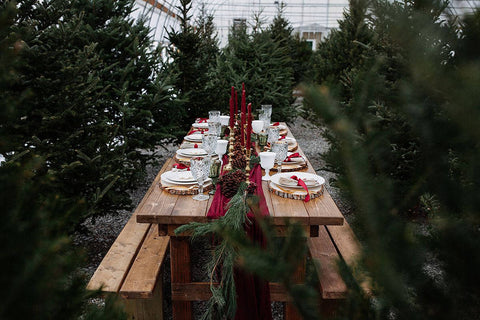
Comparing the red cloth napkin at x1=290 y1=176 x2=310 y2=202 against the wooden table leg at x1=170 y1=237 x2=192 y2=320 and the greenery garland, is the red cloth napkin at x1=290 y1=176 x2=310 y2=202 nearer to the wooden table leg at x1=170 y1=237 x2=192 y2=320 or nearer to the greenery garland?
the greenery garland

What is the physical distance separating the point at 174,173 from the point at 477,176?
226 centimetres

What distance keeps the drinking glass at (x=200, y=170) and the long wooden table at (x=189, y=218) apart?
2.2 inches

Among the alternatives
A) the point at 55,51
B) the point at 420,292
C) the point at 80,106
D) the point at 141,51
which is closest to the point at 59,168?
the point at 80,106

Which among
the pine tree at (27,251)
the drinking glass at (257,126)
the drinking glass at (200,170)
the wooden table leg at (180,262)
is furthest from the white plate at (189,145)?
the pine tree at (27,251)

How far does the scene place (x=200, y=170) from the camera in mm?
2238

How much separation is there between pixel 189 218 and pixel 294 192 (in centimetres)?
66

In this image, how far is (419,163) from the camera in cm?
45

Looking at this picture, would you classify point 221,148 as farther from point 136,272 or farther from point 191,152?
point 136,272

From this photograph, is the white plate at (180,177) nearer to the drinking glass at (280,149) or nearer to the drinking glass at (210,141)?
the drinking glass at (210,141)

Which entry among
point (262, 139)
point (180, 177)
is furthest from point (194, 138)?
point (180, 177)

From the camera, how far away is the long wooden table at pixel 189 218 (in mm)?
2027

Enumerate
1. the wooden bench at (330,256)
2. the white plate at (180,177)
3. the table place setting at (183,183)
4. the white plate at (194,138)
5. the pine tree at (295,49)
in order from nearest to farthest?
1. the wooden bench at (330,256)
2. the table place setting at (183,183)
3. the white plate at (180,177)
4. the white plate at (194,138)
5. the pine tree at (295,49)

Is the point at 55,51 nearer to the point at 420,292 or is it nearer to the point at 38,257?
the point at 38,257

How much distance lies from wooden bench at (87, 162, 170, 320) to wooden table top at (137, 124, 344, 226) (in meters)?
0.14
